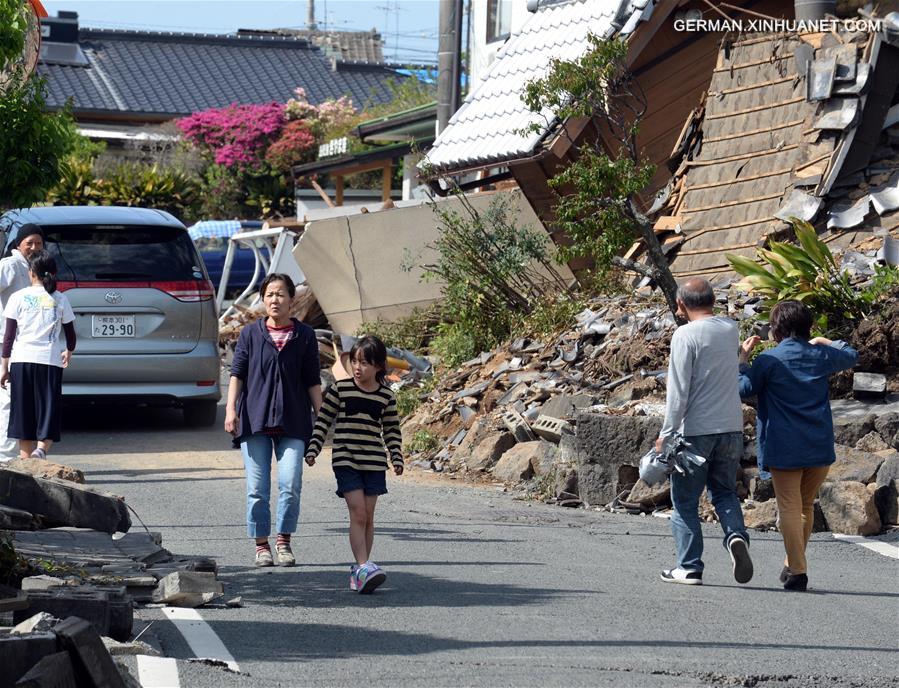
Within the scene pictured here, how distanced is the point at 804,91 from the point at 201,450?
307 inches

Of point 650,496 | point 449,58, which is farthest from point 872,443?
point 449,58

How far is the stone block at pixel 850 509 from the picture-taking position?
383 inches

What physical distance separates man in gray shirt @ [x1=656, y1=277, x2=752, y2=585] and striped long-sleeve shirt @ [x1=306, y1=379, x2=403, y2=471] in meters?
1.57

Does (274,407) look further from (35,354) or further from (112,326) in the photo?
(112,326)

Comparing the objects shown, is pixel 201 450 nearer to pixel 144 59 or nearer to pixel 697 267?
pixel 697 267

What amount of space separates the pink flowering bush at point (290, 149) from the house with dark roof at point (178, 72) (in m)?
7.99

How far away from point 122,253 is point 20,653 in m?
9.69

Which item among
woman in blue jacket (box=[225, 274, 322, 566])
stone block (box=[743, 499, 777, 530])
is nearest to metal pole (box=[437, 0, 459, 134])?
stone block (box=[743, 499, 777, 530])

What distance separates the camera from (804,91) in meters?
15.4

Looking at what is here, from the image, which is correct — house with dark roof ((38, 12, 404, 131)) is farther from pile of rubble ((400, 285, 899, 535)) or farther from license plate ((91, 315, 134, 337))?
license plate ((91, 315, 134, 337))

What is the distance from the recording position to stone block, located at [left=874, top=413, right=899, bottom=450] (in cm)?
1077

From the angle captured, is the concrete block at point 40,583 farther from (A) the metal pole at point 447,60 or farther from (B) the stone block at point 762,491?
(A) the metal pole at point 447,60

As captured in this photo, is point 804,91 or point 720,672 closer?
point 720,672

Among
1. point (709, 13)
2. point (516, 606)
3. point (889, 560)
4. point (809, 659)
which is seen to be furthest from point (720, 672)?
point (709, 13)
